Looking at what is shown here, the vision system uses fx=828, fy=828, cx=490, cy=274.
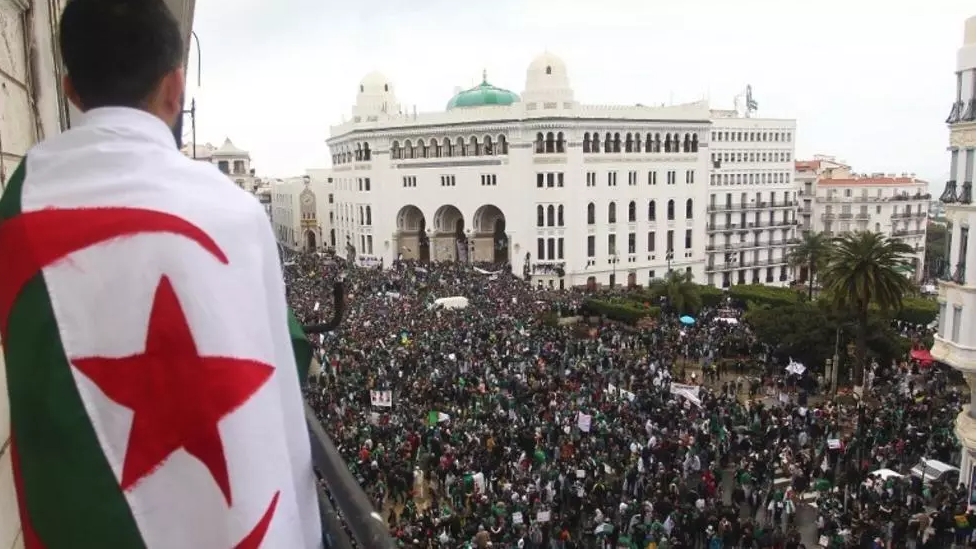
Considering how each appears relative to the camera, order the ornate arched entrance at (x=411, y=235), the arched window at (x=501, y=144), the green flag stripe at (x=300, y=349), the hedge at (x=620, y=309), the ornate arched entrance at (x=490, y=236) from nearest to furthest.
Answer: the green flag stripe at (x=300, y=349)
the hedge at (x=620, y=309)
the arched window at (x=501, y=144)
the ornate arched entrance at (x=490, y=236)
the ornate arched entrance at (x=411, y=235)

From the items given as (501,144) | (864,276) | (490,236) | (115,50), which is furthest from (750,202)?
(115,50)

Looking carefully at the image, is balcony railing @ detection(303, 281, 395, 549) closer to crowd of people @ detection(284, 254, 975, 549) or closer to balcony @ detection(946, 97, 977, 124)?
crowd of people @ detection(284, 254, 975, 549)

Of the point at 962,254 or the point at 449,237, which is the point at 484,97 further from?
the point at 962,254

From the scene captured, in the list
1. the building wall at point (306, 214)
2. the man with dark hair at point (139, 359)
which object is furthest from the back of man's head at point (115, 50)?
the building wall at point (306, 214)

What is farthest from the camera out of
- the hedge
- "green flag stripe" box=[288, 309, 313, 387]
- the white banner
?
the hedge

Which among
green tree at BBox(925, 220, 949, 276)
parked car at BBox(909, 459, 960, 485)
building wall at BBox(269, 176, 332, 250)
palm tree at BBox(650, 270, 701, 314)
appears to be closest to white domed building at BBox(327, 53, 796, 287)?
palm tree at BBox(650, 270, 701, 314)

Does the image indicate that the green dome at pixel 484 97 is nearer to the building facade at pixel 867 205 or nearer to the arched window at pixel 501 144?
the arched window at pixel 501 144
